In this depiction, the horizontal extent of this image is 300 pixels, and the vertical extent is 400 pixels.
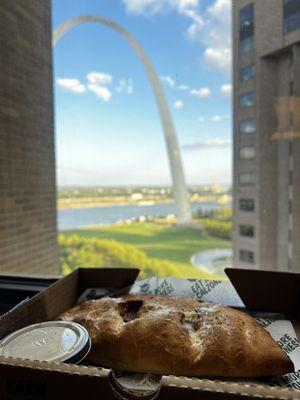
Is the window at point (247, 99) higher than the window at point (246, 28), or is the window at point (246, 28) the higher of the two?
the window at point (246, 28)

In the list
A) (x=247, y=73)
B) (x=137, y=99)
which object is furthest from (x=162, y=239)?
(x=247, y=73)

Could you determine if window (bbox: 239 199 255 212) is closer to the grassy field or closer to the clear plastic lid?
the grassy field

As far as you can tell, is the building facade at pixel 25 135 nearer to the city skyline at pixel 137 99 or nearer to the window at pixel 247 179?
the city skyline at pixel 137 99

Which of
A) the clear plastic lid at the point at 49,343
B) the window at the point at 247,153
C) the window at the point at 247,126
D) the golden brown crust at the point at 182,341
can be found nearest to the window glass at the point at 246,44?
the window at the point at 247,126

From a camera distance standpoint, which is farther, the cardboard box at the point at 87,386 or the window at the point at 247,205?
the window at the point at 247,205

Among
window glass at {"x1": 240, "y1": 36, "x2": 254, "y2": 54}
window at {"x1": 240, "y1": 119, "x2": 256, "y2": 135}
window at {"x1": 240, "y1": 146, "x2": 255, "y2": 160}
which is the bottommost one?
window at {"x1": 240, "y1": 146, "x2": 255, "y2": 160}

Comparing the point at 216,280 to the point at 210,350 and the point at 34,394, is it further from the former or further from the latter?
the point at 34,394

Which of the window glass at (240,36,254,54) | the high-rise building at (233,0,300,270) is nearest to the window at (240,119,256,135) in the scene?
the high-rise building at (233,0,300,270)
